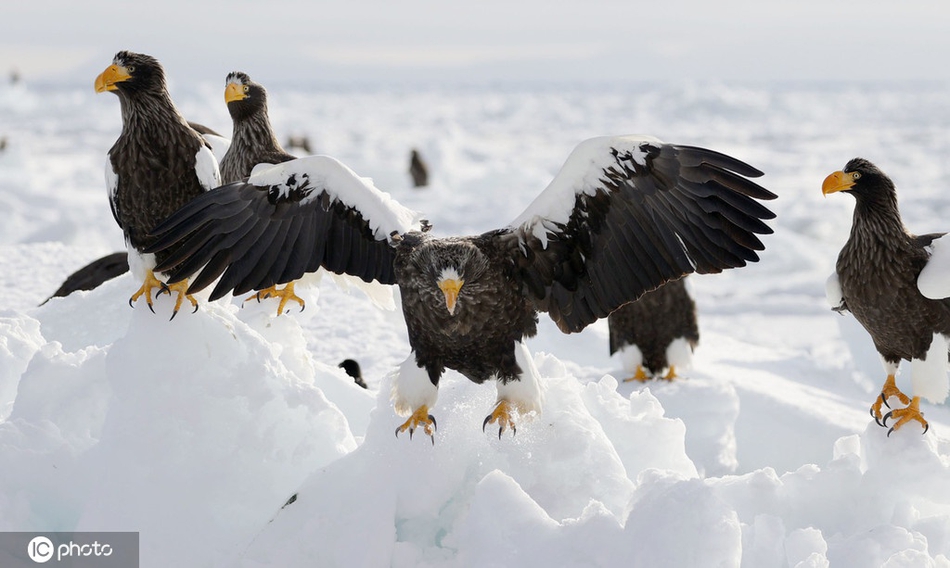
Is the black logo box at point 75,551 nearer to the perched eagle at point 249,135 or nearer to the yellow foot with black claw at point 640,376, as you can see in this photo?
the perched eagle at point 249,135

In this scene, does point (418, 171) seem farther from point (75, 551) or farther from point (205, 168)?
point (75, 551)

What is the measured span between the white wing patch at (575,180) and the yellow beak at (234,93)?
6.23ft

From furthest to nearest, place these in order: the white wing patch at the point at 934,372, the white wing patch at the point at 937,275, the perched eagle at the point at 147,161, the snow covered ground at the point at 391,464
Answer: the white wing patch at the point at 934,372, the perched eagle at the point at 147,161, the white wing patch at the point at 937,275, the snow covered ground at the point at 391,464

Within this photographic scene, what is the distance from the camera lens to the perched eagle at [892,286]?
3.18m

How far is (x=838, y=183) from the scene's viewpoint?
3342mm

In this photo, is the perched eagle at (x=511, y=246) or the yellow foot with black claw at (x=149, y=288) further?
the yellow foot with black claw at (x=149, y=288)

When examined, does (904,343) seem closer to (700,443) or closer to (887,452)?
(887,452)

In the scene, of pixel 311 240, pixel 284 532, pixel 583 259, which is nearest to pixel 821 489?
pixel 583 259

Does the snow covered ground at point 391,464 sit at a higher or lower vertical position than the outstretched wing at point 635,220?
lower

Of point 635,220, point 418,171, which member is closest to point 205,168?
point 635,220

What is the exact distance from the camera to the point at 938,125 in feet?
125

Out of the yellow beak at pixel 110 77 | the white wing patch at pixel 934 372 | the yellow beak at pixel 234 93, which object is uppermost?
the yellow beak at pixel 110 77

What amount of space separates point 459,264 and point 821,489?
121cm

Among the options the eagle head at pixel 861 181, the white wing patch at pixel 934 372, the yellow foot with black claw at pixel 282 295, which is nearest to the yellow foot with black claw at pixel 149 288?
the yellow foot with black claw at pixel 282 295
